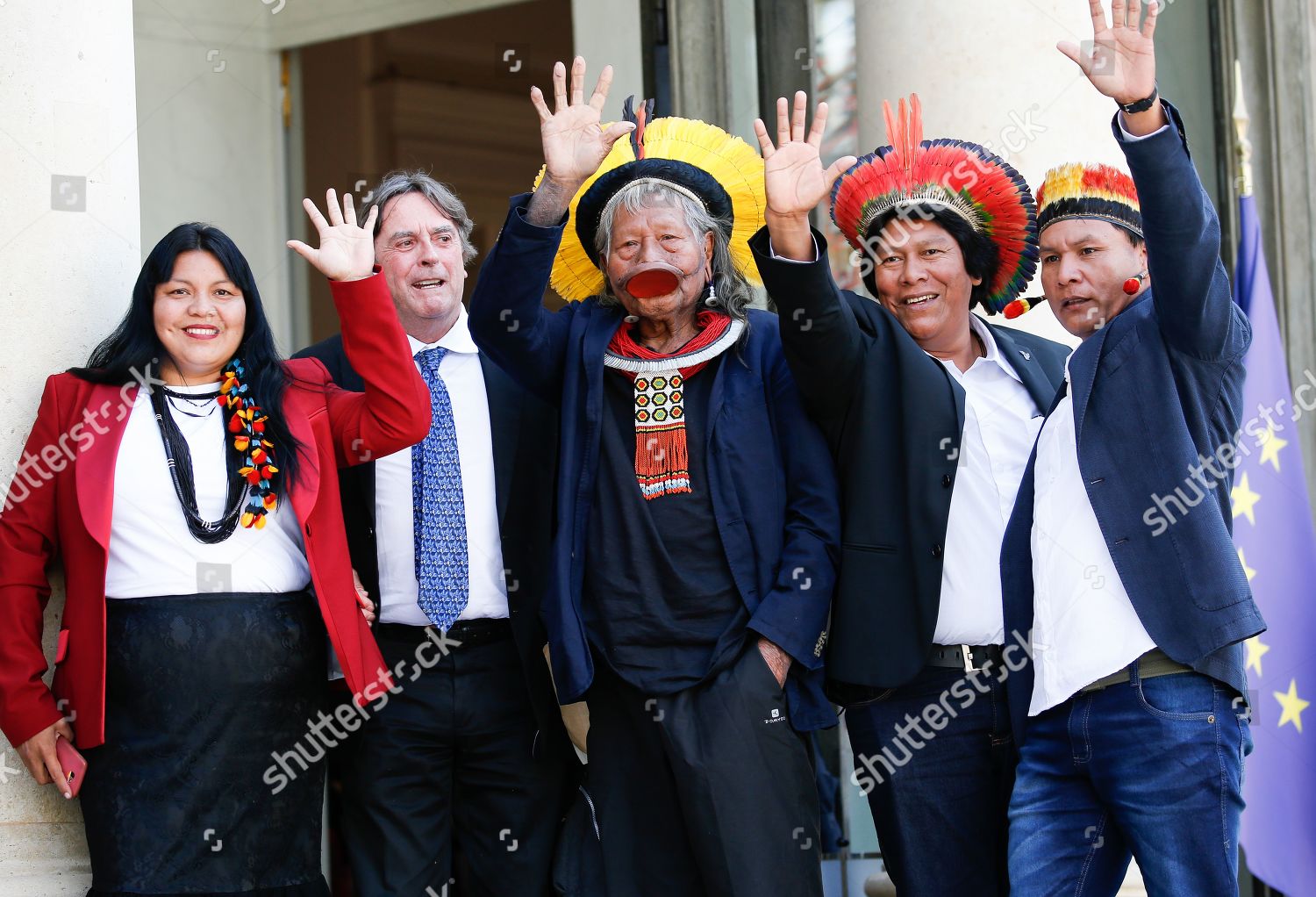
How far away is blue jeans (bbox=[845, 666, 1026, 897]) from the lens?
3.32 metres

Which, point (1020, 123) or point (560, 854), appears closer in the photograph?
point (560, 854)

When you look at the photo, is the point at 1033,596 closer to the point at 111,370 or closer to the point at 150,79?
the point at 111,370

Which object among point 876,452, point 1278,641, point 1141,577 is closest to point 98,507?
point 876,452

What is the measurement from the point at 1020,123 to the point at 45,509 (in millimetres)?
2947

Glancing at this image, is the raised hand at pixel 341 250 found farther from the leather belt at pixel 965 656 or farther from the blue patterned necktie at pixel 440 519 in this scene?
the leather belt at pixel 965 656

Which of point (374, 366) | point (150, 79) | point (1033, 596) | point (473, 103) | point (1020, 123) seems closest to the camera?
point (1033, 596)

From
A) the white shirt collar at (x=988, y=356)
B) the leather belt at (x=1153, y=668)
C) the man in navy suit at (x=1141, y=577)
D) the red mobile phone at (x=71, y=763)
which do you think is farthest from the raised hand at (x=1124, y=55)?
the red mobile phone at (x=71, y=763)

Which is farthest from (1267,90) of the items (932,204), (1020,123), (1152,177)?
(1152,177)

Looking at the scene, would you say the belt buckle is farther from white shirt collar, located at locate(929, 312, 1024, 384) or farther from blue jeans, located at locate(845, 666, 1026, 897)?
white shirt collar, located at locate(929, 312, 1024, 384)

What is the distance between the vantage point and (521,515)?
3646 mm

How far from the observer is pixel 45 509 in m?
3.27

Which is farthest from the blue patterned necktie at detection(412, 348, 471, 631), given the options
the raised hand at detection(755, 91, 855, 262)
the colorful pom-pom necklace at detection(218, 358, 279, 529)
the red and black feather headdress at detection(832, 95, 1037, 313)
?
the red and black feather headdress at detection(832, 95, 1037, 313)

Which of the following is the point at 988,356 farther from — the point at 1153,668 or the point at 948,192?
the point at 1153,668

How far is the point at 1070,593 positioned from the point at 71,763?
6.84ft
